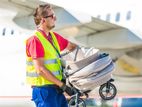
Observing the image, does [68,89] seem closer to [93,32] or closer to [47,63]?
[47,63]

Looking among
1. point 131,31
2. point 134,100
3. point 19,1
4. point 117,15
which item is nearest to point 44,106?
point 134,100

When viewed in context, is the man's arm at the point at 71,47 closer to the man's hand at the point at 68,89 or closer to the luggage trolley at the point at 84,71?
the luggage trolley at the point at 84,71

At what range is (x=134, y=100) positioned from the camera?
27.3ft

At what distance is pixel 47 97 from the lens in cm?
466

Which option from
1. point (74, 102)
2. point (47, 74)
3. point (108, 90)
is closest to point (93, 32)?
point (108, 90)

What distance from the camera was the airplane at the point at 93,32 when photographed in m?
13.5

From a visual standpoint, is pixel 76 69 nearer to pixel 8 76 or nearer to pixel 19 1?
pixel 19 1

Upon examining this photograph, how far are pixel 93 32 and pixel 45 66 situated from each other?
402 inches

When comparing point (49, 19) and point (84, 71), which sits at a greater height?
point (49, 19)

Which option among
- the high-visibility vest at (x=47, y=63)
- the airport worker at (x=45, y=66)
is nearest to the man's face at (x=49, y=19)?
the airport worker at (x=45, y=66)

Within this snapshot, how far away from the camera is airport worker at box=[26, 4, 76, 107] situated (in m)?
4.62

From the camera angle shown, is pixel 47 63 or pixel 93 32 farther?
pixel 93 32

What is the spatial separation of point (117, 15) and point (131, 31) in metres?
1.12

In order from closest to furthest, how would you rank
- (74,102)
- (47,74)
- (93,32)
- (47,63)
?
(47,74)
(47,63)
(74,102)
(93,32)
